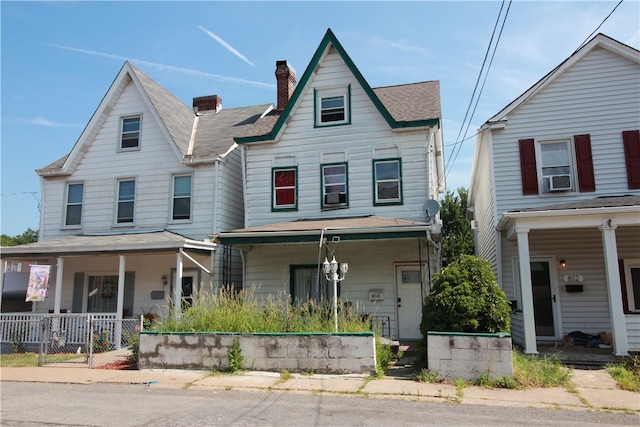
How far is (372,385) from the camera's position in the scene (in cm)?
851

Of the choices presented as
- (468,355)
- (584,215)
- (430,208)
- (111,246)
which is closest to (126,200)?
(111,246)

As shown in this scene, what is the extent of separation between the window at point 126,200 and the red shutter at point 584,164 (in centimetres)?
1431

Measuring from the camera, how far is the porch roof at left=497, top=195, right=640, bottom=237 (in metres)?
10.6

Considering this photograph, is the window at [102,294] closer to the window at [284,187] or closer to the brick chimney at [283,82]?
the window at [284,187]

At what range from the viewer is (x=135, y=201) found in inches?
664

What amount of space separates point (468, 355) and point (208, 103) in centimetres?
1675

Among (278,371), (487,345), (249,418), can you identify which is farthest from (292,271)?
(249,418)

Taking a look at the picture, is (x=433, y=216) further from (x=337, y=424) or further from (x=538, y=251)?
(x=337, y=424)

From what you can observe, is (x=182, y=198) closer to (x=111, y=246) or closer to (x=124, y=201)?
(x=124, y=201)

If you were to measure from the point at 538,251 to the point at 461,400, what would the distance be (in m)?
7.64

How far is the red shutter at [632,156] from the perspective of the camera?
12898mm

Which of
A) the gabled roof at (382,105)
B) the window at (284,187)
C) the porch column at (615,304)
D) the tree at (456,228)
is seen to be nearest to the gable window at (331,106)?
the gabled roof at (382,105)

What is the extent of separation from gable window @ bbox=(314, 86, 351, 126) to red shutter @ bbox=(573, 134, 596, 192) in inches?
271

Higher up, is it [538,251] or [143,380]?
[538,251]
